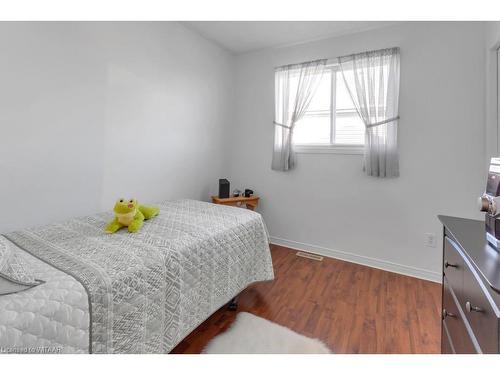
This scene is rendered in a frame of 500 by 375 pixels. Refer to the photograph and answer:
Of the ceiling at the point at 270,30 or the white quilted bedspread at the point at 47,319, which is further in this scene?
the ceiling at the point at 270,30

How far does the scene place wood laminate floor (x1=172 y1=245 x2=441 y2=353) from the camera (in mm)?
1582

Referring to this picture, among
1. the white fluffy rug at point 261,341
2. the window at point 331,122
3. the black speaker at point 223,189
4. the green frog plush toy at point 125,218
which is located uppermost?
the window at point 331,122

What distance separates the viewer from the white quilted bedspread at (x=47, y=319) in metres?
0.79

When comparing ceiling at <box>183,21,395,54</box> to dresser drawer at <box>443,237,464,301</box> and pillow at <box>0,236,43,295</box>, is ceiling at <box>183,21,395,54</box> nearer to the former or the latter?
dresser drawer at <box>443,237,464,301</box>

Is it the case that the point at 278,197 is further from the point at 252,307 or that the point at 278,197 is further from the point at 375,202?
the point at 252,307

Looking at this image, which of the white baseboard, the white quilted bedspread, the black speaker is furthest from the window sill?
the white quilted bedspread

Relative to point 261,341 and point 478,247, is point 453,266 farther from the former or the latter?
point 261,341

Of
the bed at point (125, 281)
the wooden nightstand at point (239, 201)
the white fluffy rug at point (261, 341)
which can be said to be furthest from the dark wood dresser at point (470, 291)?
the wooden nightstand at point (239, 201)

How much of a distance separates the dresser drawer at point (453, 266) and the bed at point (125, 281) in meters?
1.20

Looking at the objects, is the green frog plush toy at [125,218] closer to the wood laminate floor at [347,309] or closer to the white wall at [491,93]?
the wood laminate floor at [347,309]

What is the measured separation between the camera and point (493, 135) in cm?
206

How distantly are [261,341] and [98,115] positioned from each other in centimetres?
210

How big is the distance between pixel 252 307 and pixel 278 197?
159 cm

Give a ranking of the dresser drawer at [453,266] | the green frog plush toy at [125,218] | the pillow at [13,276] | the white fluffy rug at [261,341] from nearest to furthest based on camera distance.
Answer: the pillow at [13,276], the dresser drawer at [453,266], the white fluffy rug at [261,341], the green frog plush toy at [125,218]
